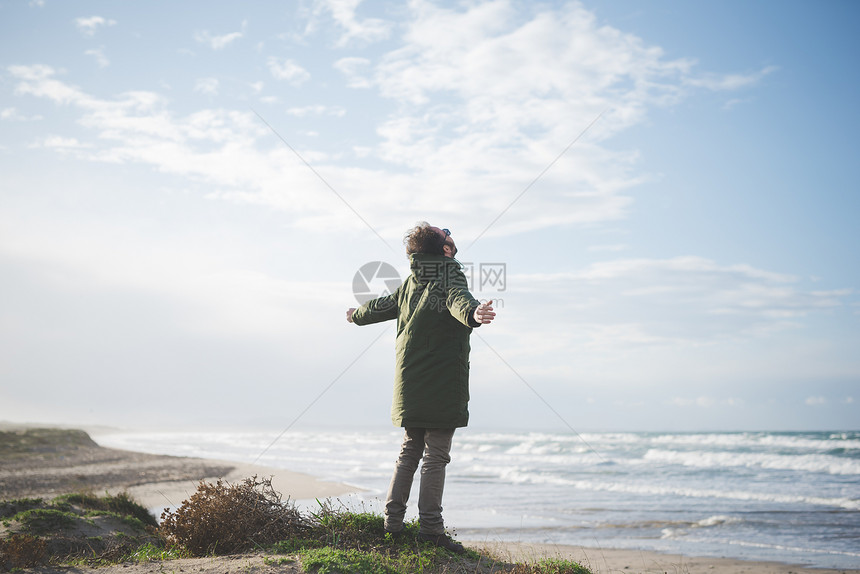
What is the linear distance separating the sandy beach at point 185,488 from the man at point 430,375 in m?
1.06

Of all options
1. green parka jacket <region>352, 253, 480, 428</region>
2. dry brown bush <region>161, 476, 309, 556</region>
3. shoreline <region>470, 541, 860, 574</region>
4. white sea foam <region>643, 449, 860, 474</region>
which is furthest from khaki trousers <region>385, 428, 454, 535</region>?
white sea foam <region>643, 449, 860, 474</region>

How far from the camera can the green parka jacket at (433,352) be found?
14.6 feet

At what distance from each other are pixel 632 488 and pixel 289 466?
490 inches

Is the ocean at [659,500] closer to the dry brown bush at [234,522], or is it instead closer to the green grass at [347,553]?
the green grass at [347,553]

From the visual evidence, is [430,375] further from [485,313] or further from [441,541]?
[441,541]

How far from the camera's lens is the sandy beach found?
18.2 ft

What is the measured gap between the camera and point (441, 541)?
4633 millimetres

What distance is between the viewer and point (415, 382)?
4562mm

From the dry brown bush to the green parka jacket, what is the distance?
1.36 metres

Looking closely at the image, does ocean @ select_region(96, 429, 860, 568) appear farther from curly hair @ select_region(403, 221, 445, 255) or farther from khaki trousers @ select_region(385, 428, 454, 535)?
curly hair @ select_region(403, 221, 445, 255)

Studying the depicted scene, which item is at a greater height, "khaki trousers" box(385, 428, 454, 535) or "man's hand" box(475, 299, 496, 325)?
"man's hand" box(475, 299, 496, 325)

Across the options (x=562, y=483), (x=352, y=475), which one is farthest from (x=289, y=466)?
(x=562, y=483)

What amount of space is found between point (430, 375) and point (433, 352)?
0.58 ft

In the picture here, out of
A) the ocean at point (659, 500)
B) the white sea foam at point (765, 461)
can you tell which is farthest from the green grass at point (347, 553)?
the white sea foam at point (765, 461)
